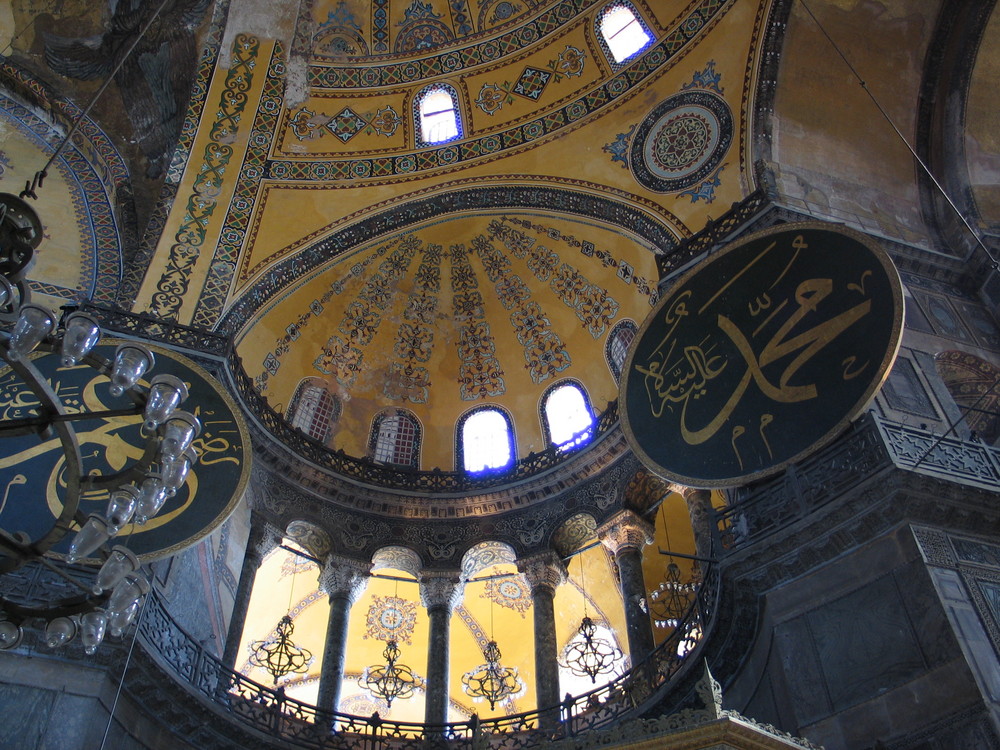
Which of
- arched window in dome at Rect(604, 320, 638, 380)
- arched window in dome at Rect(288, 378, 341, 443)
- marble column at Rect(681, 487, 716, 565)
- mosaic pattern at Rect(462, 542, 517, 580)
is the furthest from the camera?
arched window in dome at Rect(288, 378, 341, 443)

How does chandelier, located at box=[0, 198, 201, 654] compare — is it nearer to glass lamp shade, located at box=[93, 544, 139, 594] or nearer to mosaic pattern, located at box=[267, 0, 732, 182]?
glass lamp shade, located at box=[93, 544, 139, 594]

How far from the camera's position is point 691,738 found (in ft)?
14.9

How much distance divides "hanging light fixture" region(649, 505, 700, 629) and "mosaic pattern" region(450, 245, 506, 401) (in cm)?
240

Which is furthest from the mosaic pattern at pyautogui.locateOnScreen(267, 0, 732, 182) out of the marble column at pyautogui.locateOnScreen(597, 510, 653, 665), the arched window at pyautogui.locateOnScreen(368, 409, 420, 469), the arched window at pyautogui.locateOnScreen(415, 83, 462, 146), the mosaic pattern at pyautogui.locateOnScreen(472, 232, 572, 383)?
the marble column at pyautogui.locateOnScreen(597, 510, 653, 665)

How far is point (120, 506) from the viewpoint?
4.14 m

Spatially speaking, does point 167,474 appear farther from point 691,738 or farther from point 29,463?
point 29,463

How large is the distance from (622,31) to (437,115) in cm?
221

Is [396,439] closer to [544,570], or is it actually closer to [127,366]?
[544,570]

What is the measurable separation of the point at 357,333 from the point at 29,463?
4131 mm

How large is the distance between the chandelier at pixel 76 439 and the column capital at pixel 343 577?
4657 mm

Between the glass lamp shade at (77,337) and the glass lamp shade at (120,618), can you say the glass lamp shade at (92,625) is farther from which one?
the glass lamp shade at (77,337)

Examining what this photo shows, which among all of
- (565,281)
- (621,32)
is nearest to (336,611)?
(565,281)

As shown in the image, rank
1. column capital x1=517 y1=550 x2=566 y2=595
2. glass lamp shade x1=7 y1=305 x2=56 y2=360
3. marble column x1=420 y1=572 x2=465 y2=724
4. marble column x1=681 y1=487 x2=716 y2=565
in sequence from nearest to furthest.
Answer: glass lamp shade x1=7 y1=305 x2=56 y2=360 → marble column x1=681 y1=487 x2=716 y2=565 → marble column x1=420 y1=572 x2=465 y2=724 → column capital x1=517 y1=550 x2=566 y2=595

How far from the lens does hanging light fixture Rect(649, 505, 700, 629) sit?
8789mm
